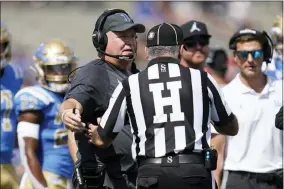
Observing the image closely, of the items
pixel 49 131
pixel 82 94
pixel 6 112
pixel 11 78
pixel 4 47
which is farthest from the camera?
pixel 4 47

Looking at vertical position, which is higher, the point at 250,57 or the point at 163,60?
the point at 163,60

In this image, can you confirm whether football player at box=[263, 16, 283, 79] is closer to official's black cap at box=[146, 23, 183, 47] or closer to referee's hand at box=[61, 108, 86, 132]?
official's black cap at box=[146, 23, 183, 47]

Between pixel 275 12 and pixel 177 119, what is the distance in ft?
72.4

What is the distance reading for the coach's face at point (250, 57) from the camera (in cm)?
845

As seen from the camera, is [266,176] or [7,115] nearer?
[266,176]

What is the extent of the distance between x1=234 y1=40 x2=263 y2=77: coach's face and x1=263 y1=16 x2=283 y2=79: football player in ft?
4.56

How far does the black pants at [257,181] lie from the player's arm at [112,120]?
2260 millimetres

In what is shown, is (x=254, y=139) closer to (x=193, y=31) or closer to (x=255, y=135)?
(x=255, y=135)

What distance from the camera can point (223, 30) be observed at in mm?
26938

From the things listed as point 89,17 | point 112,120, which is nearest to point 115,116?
point 112,120

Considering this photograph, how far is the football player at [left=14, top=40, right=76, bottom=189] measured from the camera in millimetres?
9234

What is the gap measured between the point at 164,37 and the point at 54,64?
3895mm

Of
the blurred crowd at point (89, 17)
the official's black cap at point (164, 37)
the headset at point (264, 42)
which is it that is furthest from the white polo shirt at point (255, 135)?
the blurred crowd at point (89, 17)

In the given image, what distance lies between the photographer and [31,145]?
30.3 ft
